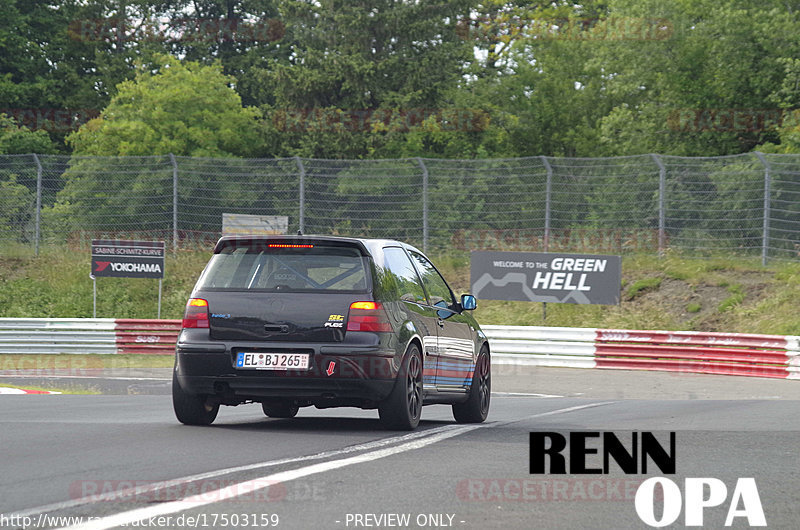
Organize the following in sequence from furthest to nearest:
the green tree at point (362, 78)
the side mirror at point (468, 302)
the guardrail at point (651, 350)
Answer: the green tree at point (362, 78) → the guardrail at point (651, 350) → the side mirror at point (468, 302)

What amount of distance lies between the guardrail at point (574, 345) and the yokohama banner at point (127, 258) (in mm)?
2328

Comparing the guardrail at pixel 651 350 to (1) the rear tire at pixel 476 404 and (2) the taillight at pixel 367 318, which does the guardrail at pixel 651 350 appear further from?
(2) the taillight at pixel 367 318

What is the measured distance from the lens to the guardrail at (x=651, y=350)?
23359 mm

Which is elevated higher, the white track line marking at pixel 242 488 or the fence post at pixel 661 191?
the fence post at pixel 661 191

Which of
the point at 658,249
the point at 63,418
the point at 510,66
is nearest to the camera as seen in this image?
the point at 63,418

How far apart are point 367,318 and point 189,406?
1.72 m

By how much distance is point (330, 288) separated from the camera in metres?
9.55

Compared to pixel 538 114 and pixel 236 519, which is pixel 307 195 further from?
pixel 236 519

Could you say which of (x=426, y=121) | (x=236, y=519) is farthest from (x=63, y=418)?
(x=426, y=121)

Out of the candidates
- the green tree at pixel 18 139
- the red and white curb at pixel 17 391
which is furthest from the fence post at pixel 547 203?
the green tree at pixel 18 139

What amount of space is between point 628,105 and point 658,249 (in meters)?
20.2

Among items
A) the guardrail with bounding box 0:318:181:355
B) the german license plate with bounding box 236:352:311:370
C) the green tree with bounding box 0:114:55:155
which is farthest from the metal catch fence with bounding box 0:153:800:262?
the german license plate with bounding box 236:352:311:370

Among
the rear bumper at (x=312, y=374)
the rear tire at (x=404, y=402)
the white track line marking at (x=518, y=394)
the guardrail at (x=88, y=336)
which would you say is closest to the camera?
the rear bumper at (x=312, y=374)

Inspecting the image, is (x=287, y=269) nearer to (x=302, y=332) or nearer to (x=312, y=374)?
(x=302, y=332)
